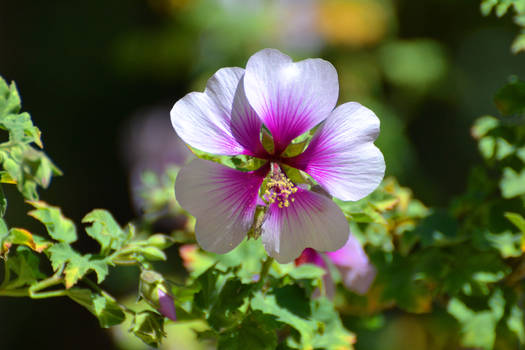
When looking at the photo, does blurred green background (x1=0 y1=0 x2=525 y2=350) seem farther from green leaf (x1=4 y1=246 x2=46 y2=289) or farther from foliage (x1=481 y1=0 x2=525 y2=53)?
green leaf (x1=4 y1=246 x2=46 y2=289)

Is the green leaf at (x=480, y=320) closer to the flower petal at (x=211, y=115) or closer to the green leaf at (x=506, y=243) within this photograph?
the green leaf at (x=506, y=243)

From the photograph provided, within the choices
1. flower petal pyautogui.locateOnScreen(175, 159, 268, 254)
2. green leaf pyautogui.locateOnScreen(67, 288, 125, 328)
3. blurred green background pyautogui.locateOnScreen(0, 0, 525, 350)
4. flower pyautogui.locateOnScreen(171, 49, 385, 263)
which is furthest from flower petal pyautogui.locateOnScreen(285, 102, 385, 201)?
blurred green background pyautogui.locateOnScreen(0, 0, 525, 350)

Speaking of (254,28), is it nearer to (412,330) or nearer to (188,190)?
(412,330)

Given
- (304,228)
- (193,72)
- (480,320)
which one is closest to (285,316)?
(304,228)

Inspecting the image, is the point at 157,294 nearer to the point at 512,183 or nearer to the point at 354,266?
the point at 354,266

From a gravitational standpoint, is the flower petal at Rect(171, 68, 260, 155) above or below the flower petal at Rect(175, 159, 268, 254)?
above

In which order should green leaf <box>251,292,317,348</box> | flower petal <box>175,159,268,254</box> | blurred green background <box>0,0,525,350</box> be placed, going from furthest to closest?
blurred green background <box>0,0,525,350</box> < green leaf <box>251,292,317,348</box> < flower petal <box>175,159,268,254</box>
